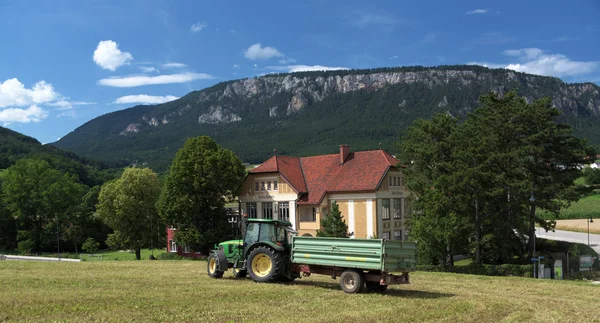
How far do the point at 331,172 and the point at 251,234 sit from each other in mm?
33718

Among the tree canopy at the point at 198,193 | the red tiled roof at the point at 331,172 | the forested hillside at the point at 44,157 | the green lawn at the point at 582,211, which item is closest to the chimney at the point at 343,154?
the red tiled roof at the point at 331,172

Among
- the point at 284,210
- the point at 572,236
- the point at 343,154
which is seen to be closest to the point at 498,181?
the point at 343,154

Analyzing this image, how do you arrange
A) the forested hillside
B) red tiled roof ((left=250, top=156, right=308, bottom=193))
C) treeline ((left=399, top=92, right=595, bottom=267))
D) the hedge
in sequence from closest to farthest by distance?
the hedge < treeline ((left=399, top=92, right=595, bottom=267)) < red tiled roof ((left=250, top=156, right=308, bottom=193)) < the forested hillside

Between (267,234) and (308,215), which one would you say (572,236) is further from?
(267,234)

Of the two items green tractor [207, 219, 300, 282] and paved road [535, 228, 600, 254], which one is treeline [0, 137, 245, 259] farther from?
paved road [535, 228, 600, 254]

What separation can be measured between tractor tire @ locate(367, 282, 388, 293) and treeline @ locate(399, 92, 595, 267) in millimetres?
20405

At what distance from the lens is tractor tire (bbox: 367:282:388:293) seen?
18.5m

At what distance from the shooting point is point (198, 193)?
50.9 m

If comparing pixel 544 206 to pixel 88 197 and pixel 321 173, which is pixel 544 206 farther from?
pixel 88 197

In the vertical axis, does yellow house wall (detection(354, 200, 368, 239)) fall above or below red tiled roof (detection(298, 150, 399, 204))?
below

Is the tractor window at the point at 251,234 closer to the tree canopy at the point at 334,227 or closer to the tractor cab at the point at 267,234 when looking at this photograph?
the tractor cab at the point at 267,234

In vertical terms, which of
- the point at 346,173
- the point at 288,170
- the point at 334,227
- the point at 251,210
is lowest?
the point at 334,227

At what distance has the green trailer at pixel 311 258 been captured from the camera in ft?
57.1

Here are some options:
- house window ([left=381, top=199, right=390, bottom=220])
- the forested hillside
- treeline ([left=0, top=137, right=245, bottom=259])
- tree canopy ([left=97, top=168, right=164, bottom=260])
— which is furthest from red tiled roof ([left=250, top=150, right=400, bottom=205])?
the forested hillside
